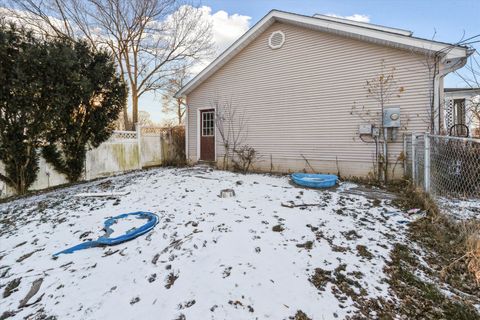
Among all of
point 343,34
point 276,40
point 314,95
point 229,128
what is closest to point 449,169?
point 314,95

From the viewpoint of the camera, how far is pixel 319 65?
6680 mm

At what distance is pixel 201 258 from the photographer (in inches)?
99.5

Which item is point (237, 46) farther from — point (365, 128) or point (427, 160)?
point (427, 160)

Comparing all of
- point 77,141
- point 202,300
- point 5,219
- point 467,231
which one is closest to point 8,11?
point 77,141

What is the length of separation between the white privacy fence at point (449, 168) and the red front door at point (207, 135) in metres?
6.04

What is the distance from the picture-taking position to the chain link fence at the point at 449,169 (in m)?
4.04

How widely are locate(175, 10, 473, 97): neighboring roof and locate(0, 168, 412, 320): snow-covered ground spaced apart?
11.9ft

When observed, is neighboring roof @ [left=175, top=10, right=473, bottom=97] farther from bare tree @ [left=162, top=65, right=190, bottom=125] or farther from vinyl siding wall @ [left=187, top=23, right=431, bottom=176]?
bare tree @ [left=162, top=65, right=190, bottom=125]

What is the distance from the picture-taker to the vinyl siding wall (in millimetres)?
5738

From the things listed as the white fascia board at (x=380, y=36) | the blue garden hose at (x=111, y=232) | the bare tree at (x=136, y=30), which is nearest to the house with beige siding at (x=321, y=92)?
the white fascia board at (x=380, y=36)

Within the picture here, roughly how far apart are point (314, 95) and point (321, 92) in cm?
20

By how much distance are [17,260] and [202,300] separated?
2345 millimetres

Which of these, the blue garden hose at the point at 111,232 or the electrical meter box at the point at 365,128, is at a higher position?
the electrical meter box at the point at 365,128

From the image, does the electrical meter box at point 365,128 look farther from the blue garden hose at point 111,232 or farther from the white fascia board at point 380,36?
the blue garden hose at point 111,232
